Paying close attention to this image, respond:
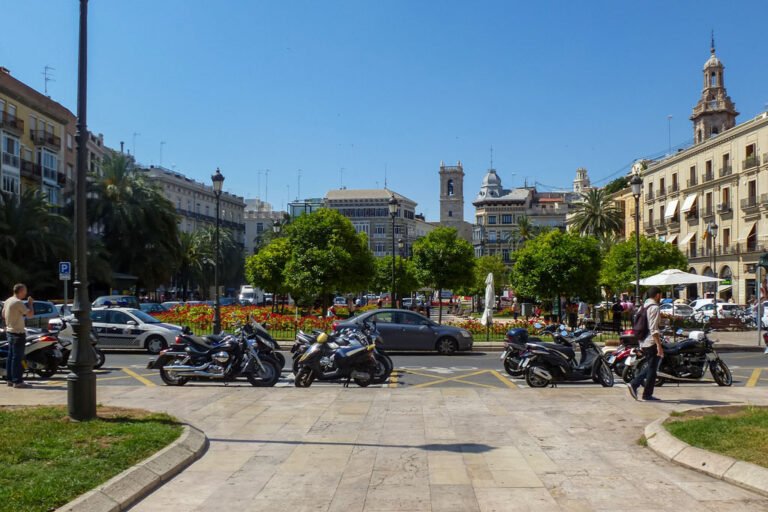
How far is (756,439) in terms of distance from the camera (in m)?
7.36

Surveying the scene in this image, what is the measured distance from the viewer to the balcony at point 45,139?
49453 millimetres

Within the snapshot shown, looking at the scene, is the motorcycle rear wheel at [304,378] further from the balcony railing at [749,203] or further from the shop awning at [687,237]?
the shop awning at [687,237]

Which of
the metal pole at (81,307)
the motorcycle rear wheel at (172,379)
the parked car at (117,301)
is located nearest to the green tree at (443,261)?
the parked car at (117,301)

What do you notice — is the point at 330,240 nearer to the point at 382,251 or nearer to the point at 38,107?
the point at 38,107

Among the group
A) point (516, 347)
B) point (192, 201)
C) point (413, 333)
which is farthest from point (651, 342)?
point (192, 201)

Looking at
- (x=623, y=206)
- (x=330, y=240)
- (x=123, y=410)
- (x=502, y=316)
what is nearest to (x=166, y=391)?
(x=123, y=410)

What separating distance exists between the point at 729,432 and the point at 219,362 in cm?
873

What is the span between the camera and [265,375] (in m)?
13.1

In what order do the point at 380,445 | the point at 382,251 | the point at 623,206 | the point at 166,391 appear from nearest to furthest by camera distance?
1. the point at 380,445
2. the point at 166,391
3. the point at 623,206
4. the point at 382,251

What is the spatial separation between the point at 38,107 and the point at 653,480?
174ft

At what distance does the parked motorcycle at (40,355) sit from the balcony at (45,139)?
133ft

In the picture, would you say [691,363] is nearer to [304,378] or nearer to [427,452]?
[304,378]

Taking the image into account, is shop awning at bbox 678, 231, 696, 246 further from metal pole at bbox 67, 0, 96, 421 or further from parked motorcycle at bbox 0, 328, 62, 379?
metal pole at bbox 67, 0, 96, 421

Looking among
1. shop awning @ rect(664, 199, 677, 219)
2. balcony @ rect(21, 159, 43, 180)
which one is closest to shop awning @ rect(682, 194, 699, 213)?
shop awning @ rect(664, 199, 677, 219)
